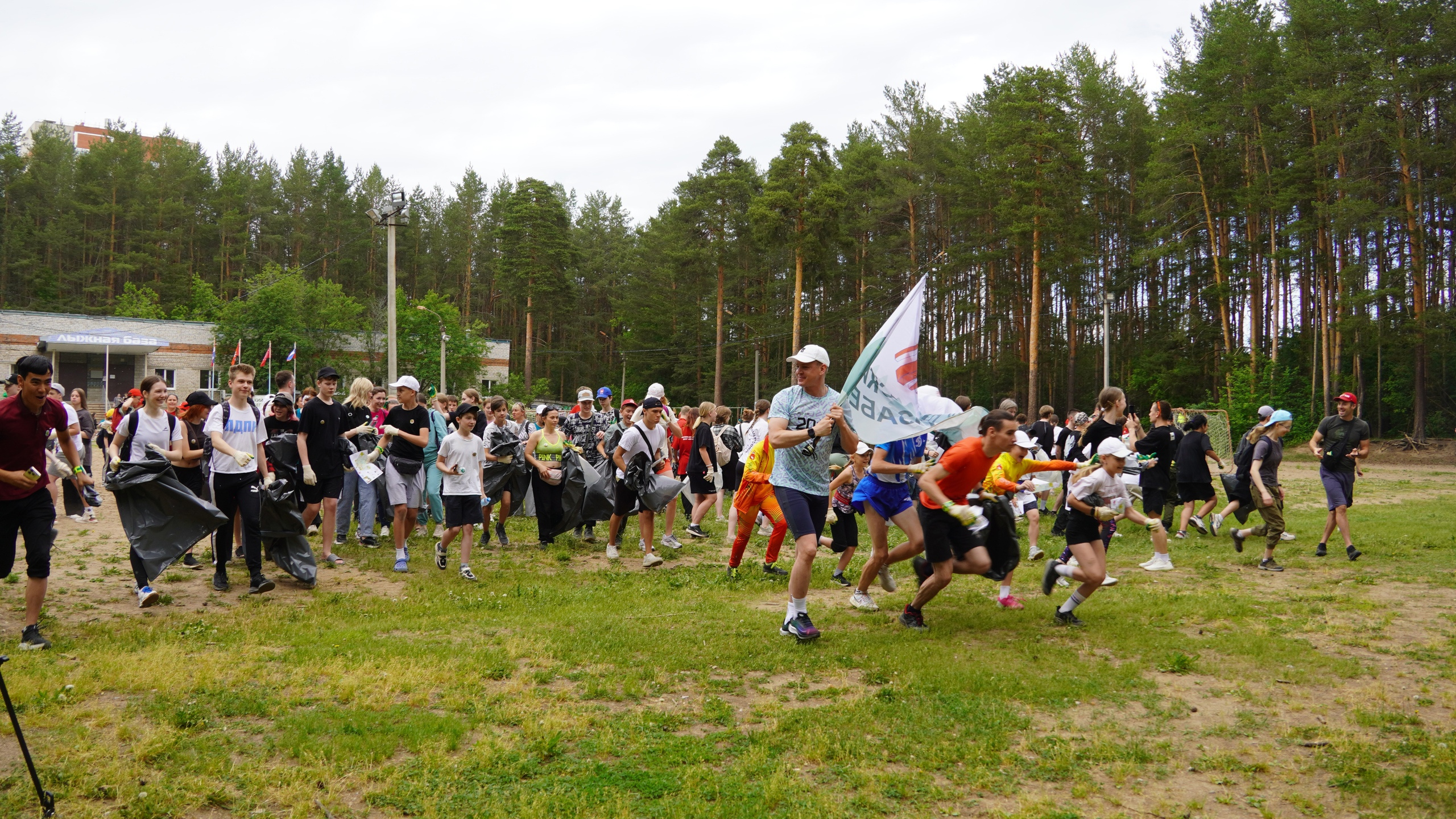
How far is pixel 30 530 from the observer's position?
596cm

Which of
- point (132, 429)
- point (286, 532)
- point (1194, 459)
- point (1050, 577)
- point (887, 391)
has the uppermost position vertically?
point (887, 391)

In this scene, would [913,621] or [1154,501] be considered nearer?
[913,621]

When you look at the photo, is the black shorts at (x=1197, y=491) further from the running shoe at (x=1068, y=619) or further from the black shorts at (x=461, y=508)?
the black shorts at (x=461, y=508)

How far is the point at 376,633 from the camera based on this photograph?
6.61 metres

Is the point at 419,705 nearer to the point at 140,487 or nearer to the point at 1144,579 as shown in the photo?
the point at 140,487

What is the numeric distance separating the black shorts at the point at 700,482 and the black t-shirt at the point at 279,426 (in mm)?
4981

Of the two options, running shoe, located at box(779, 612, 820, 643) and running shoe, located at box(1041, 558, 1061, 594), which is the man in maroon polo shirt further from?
running shoe, located at box(1041, 558, 1061, 594)

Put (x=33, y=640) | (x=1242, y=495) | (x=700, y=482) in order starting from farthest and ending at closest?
(x=700, y=482), (x=1242, y=495), (x=33, y=640)

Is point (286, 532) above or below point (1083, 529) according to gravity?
below

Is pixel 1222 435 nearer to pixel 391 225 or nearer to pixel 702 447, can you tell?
pixel 702 447

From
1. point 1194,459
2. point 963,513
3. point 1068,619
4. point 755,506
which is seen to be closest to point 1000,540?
point 963,513

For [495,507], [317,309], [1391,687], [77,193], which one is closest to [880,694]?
[1391,687]

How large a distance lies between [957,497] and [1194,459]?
631 centimetres

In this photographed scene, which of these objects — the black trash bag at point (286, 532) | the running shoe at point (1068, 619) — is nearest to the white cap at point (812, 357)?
the running shoe at point (1068, 619)
